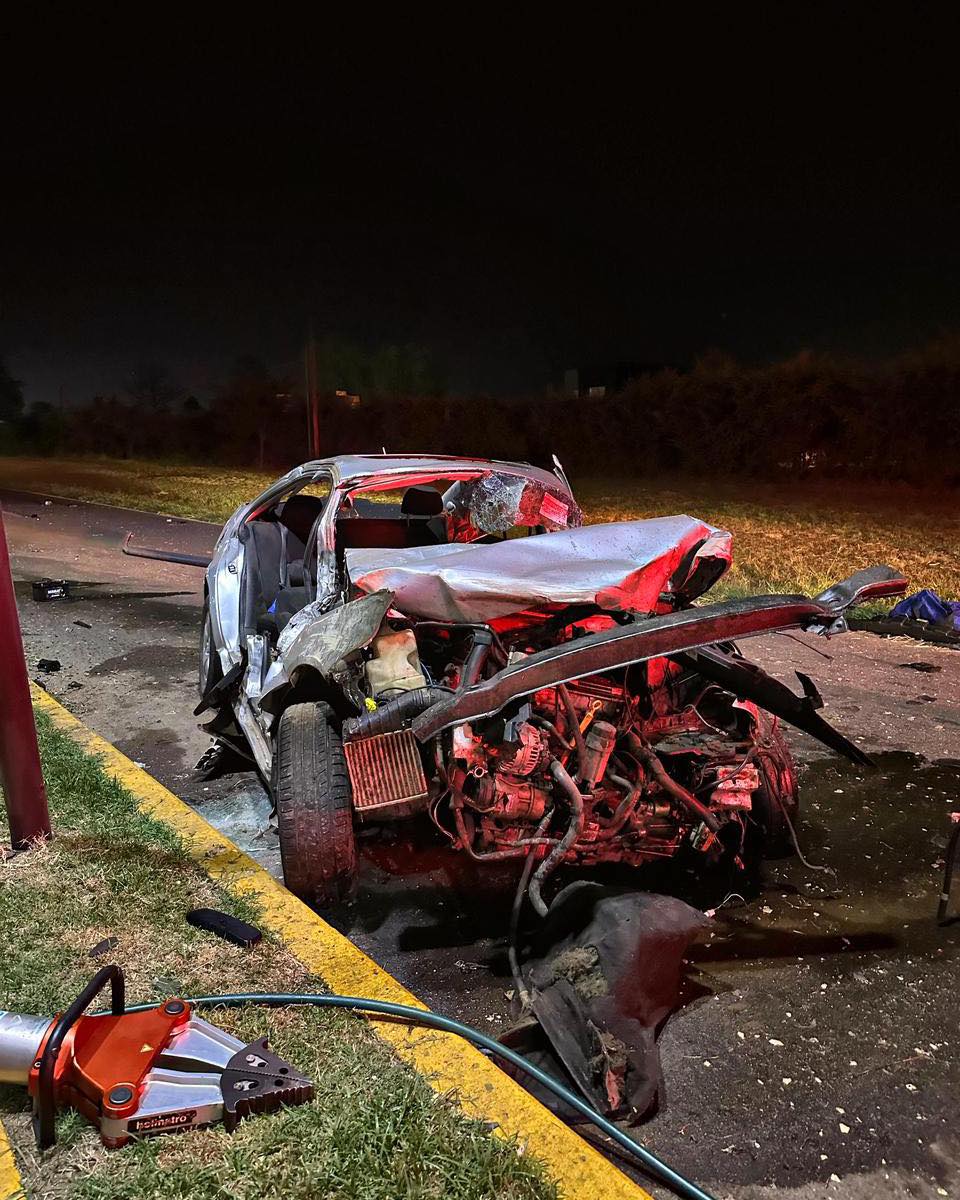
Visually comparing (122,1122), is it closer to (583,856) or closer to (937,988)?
(583,856)

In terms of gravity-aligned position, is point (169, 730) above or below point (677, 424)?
below

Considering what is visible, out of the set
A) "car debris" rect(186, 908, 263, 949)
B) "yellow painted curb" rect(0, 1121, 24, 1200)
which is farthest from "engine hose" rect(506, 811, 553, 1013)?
"yellow painted curb" rect(0, 1121, 24, 1200)

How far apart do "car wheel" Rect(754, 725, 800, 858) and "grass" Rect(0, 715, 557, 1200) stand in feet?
7.00

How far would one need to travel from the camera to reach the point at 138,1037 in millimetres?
2314

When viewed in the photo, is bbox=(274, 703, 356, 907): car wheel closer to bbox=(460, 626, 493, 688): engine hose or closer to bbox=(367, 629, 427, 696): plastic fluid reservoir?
bbox=(367, 629, 427, 696): plastic fluid reservoir

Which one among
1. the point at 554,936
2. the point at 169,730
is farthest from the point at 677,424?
the point at 554,936

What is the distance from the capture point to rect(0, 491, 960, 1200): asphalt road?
246cm

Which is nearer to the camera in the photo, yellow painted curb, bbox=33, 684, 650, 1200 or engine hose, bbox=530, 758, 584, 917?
yellow painted curb, bbox=33, 684, 650, 1200

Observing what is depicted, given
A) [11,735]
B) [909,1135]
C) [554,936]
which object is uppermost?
[11,735]

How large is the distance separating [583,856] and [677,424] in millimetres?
26255

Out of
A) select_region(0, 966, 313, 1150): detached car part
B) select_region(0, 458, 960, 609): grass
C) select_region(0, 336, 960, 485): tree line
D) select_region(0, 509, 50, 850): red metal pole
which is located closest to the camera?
select_region(0, 966, 313, 1150): detached car part

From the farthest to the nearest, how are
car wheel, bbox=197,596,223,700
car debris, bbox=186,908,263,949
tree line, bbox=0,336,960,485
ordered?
1. tree line, bbox=0,336,960,485
2. car wheel, bbox=197,596,223,700
3. car debris, bbox=186,908,263,949

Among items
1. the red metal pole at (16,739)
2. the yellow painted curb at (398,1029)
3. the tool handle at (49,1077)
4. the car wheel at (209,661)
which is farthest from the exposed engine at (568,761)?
the car wheel at (209,661)

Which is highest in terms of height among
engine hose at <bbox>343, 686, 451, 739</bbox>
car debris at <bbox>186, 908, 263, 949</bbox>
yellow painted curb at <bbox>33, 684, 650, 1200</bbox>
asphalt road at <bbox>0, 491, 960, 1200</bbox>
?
engine hose at <bbox>343, 686, 451, 739</bbox>
